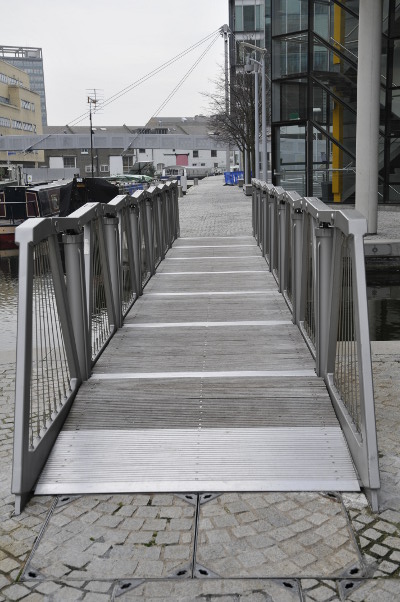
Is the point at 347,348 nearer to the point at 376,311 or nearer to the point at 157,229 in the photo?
the point at 376,311

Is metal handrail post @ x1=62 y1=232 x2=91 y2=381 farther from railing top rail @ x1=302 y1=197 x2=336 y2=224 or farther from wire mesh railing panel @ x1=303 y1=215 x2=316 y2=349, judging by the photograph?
wire mesh railing panel @ x1=303 y1=215 x2=316 y2=349

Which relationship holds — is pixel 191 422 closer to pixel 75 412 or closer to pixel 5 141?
pixel 75 412

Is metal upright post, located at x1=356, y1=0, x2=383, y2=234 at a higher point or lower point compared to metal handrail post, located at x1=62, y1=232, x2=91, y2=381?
higher

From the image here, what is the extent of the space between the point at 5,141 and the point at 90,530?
8303cm

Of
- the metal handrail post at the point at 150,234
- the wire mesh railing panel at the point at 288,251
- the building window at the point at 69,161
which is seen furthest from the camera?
the building window at the point at 69,161

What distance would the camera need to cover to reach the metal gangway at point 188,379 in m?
3.71

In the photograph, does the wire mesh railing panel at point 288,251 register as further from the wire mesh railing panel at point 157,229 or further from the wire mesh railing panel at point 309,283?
the wire mesh railing panel at point 157,229

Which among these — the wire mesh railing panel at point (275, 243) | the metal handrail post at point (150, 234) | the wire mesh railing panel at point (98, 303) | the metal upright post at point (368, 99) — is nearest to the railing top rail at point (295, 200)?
the wire mesh railing panel at point (98, 303)

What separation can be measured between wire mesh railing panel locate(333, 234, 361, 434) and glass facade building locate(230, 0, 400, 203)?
1790 centimetres

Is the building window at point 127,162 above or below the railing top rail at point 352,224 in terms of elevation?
above

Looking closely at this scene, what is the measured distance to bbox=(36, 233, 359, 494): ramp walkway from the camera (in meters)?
3.79

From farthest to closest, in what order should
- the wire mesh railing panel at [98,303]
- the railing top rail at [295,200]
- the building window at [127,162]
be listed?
the building window at [127,162] < the railing top rail at [295,200] < the wire mesh railing panel at [98,303]

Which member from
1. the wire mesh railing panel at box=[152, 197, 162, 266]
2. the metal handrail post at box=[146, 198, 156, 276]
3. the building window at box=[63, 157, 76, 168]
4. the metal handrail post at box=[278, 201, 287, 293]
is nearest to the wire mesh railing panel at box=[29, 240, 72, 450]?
the metal handrail post at box=[278, 201, 287, 293]

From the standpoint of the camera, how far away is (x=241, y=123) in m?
45.6
